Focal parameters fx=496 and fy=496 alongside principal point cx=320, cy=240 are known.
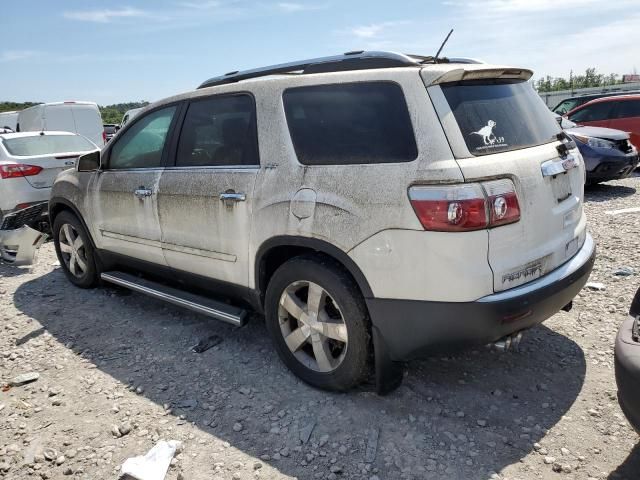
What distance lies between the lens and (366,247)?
2.57 meters

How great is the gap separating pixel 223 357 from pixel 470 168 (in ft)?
7.31

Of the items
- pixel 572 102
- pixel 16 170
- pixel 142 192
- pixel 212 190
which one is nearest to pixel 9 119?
pixel 16 170

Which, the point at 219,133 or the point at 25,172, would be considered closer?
the point at 219,133

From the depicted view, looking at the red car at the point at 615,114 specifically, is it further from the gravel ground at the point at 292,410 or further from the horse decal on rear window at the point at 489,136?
the horse decal on rear window at the point at 489,136

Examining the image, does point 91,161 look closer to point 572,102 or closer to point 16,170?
point 16,170

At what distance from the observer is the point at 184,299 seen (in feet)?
12.2

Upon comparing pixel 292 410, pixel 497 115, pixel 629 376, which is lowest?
pixel 292 410

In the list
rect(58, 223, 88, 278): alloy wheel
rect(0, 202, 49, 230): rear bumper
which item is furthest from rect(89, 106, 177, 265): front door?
rect(0, 202, 49, 230): rear bumper

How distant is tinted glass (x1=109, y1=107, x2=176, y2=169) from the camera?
3907 millimetres

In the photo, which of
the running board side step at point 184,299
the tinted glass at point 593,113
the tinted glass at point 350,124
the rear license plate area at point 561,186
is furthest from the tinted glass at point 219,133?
the tinted glass at point 593,113

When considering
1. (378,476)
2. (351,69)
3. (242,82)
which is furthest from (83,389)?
(351,69)

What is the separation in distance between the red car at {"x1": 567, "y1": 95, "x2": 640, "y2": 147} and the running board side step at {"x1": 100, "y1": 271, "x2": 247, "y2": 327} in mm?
10981

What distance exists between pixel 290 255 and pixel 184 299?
106cm

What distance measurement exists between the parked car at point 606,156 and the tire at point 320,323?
7070 mm
